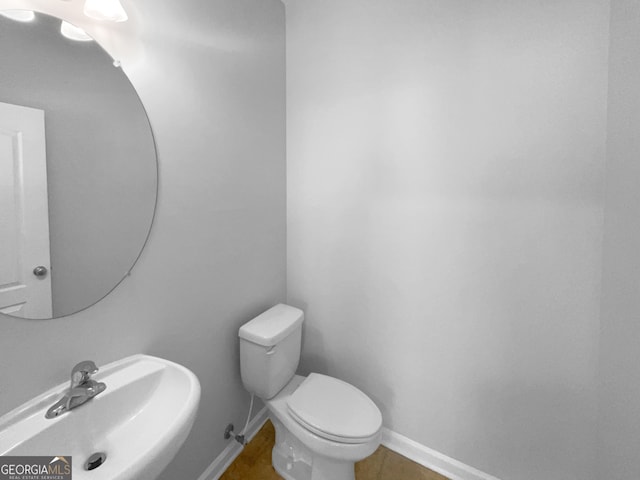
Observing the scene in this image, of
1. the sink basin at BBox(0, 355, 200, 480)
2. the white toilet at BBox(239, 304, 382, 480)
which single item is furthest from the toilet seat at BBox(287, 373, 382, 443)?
the sink basin at BBox(0, 355, 200, 480)

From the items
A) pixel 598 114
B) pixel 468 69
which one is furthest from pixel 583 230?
pixel 468 69

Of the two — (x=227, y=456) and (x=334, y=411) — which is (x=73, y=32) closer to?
(x=334, y=411)

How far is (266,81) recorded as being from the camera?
1.45 m

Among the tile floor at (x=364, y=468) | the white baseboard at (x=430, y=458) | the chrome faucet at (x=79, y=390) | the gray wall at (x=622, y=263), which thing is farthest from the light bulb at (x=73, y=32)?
the white baseboard at (x=430, y=458)

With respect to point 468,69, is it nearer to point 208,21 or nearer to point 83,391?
point 208,21

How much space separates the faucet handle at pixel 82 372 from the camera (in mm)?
734

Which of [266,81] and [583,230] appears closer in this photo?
[583,230]

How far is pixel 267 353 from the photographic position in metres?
1.20

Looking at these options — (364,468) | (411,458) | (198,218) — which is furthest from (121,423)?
(411,458)

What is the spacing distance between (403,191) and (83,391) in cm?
143

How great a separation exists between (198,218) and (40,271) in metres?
0.51

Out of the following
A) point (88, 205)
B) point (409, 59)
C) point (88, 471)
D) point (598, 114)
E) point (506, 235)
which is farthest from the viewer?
point (409, 59)

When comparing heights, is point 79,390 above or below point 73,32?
below

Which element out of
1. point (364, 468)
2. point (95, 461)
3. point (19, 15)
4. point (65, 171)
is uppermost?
point (19, 15)
